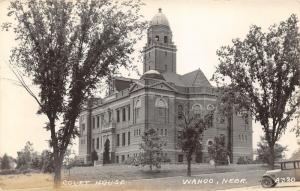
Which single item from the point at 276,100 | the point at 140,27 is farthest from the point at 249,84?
the point at 140,27

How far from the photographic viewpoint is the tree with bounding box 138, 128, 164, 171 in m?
34.1

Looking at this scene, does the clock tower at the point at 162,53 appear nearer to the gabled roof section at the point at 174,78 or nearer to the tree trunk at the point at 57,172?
the gabled roof section at the point at 174,78

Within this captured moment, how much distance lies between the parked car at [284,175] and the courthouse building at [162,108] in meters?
17.7

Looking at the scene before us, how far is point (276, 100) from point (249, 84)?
1431 millimetres

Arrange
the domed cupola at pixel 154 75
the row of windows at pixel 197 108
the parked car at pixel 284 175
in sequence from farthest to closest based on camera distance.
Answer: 1. the domed cupola at pixel 154 75
2. the row of windows at pixel 197 108
3. the parked car at pixel 284 175

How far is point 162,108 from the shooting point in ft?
146

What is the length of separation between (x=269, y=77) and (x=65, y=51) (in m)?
9.40

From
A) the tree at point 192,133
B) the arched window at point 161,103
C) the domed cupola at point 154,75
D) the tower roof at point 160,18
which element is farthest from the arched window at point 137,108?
the tower roof at point 160,18

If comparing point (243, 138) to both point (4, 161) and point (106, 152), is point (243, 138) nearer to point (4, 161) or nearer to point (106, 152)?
point (106, 152)

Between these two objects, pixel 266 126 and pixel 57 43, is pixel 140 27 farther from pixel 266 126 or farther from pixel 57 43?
pixel 266 126

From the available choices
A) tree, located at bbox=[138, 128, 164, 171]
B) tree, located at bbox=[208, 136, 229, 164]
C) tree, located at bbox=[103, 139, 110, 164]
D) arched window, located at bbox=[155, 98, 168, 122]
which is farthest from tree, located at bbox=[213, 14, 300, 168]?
tree, located at bbox=[103, 139, 110, 164]

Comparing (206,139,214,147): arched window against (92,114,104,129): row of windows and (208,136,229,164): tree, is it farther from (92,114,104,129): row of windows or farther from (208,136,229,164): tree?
(92,114,104,129): row of windows

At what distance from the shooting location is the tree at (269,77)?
2162cm

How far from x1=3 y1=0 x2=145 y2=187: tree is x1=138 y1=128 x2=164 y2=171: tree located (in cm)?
1472
